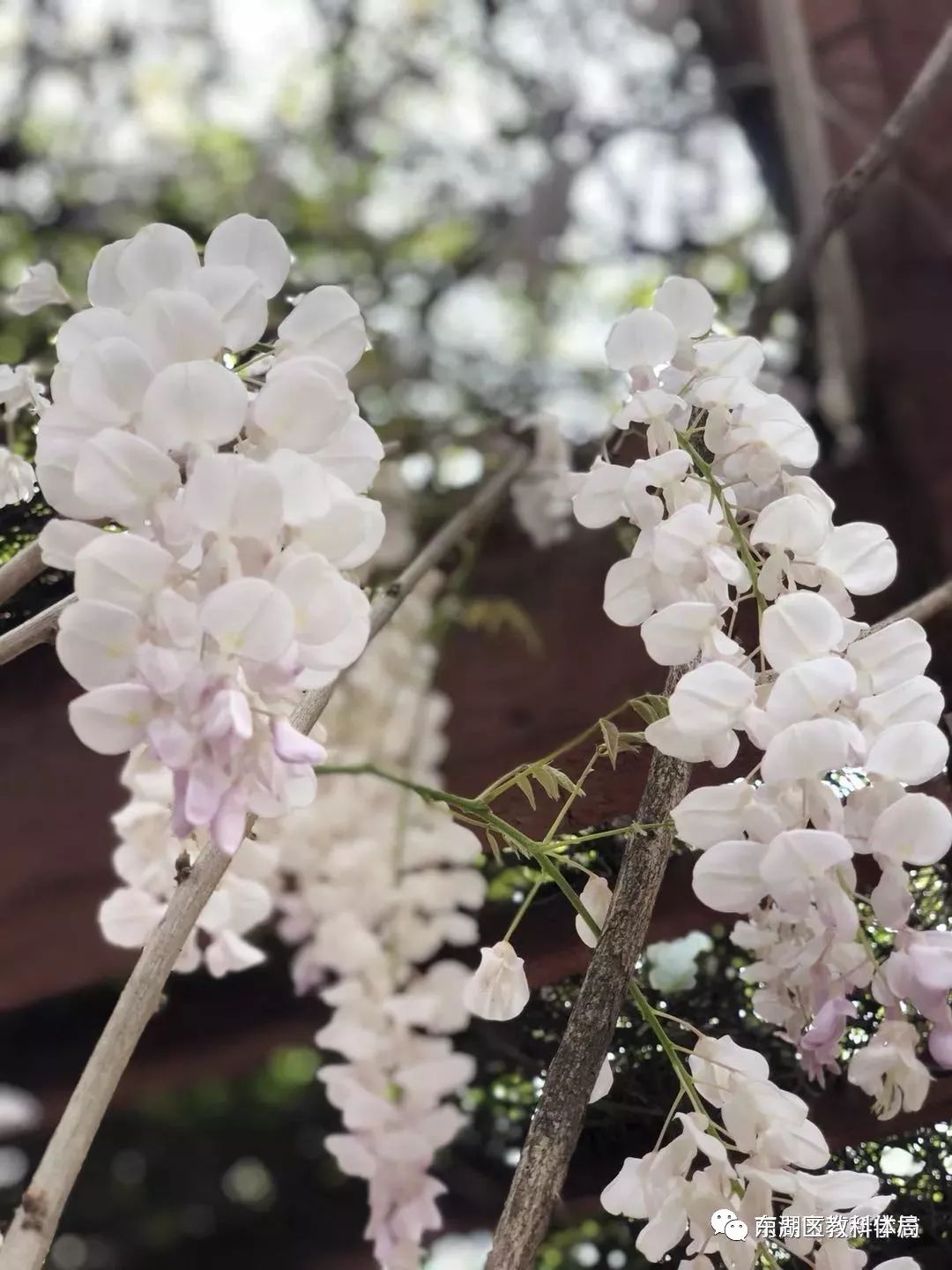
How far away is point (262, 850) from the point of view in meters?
0.46

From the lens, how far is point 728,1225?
11.6 inches

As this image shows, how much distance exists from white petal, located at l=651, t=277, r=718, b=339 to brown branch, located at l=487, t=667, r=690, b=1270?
5.6 inches

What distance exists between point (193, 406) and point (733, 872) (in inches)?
6.8

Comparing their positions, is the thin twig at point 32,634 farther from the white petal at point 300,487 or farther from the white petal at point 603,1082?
the white petal at point 603,1082

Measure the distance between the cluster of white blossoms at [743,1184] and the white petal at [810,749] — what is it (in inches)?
3.5

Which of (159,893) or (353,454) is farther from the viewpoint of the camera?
(159,893)

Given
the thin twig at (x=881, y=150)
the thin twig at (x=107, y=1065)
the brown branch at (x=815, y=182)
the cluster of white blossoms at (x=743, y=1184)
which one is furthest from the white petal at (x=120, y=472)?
the brown branch at (x=815, y=182)

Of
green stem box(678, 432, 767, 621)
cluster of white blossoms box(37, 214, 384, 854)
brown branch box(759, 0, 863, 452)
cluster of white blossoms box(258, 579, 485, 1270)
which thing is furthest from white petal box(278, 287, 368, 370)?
brown branch box(759, 0, 863, 452)

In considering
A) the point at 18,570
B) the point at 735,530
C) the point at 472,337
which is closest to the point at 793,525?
the point at 735,530

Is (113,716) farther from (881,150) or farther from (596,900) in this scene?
(881,150)

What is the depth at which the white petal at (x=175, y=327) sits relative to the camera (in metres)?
0.28

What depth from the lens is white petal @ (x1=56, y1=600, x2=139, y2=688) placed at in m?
0.25

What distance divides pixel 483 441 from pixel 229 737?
1.72 ft

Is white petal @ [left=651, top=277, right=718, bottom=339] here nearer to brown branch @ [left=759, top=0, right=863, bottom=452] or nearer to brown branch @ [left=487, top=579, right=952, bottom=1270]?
brown branch @ [left=487, top=579, right=952, bottom=1270]
